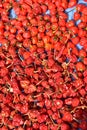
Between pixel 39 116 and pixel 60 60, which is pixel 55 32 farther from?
pixel 39 116

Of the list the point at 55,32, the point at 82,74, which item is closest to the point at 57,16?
the point at 55,32

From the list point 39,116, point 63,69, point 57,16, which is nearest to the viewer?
point 39,116

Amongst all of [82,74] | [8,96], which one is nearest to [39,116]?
[8,96]

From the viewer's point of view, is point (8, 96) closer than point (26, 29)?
Yes

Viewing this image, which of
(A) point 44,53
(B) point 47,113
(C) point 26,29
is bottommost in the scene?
(B) point 47,113

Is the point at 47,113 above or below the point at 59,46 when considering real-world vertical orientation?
below

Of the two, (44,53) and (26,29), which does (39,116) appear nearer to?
(44,53)

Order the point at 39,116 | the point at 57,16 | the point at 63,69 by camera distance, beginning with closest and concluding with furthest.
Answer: the point at 39,116 < the point at 63,69 < the point at 57,16
